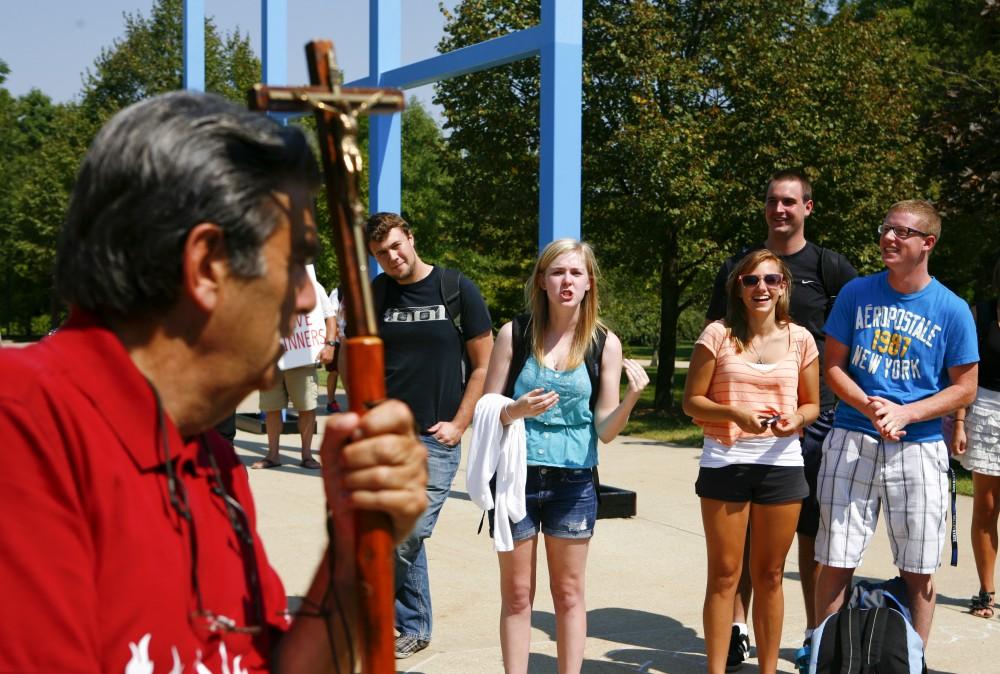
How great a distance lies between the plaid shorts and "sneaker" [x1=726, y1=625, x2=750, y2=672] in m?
0.73

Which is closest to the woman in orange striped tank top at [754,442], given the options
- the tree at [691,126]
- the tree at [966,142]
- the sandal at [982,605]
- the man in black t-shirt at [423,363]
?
the man in black t-shirt at [423,363]

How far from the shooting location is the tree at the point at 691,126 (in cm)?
1705

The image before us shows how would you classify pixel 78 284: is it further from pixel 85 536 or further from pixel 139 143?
pixel 85 536

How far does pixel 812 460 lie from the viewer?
5434 mm

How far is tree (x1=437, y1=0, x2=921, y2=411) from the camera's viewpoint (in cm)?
1705

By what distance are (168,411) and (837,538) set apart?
412 centimetres

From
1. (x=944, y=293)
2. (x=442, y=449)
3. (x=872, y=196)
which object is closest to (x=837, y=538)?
(x=944, y=293)

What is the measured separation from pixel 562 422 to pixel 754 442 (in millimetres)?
891

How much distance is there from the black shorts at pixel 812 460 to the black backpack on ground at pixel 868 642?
747 millimetres

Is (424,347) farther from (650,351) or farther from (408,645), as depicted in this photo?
(650,351)

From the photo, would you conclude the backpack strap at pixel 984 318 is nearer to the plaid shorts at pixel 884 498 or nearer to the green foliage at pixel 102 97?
the plaid shorts at pixel 884 498

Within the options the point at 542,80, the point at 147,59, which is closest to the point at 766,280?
the point at 542,80

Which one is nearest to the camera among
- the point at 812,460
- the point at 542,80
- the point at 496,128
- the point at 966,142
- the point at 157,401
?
the point at 157,401

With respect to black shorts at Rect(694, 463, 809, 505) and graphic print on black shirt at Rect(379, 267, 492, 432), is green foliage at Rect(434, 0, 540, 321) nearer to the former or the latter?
graphic print on black shirt at Rect(379, 267, 492, 432)
